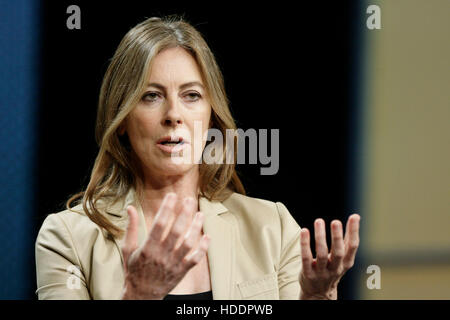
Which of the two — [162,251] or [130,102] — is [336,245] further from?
[130,102]

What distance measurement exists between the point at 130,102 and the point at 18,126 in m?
0.38

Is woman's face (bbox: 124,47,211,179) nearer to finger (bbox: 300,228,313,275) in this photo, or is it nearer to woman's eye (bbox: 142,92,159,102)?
woman's eye (bbox: 142,92,159,102)

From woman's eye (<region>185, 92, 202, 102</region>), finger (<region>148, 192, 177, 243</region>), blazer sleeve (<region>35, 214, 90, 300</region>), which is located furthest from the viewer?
woman's eye (<region>185, 92, 202, 102</region>)

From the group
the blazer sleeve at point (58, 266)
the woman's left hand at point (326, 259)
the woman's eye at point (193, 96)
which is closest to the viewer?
the woman's left hand at point (326, 259)

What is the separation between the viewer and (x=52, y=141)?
1.75 metres

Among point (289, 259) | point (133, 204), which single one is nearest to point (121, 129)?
point (133, 204)

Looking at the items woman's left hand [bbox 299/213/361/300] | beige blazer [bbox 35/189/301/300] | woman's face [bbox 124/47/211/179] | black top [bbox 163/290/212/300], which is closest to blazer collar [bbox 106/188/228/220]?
beige blazer [bbox 35/189/301/300]

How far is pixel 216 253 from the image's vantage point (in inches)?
64.6

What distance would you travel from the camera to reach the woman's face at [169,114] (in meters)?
1.64

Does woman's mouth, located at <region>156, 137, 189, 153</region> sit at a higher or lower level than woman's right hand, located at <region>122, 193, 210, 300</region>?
higher

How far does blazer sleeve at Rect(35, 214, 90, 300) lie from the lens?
157cm

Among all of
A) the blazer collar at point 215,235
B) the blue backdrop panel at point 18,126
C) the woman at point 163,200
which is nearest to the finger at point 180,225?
the woman at point 163,200

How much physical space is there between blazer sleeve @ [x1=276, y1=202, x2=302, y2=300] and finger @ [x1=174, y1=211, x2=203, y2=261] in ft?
1.38

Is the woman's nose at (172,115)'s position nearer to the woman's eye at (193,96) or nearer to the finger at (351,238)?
the woman's eye at (193,96)
